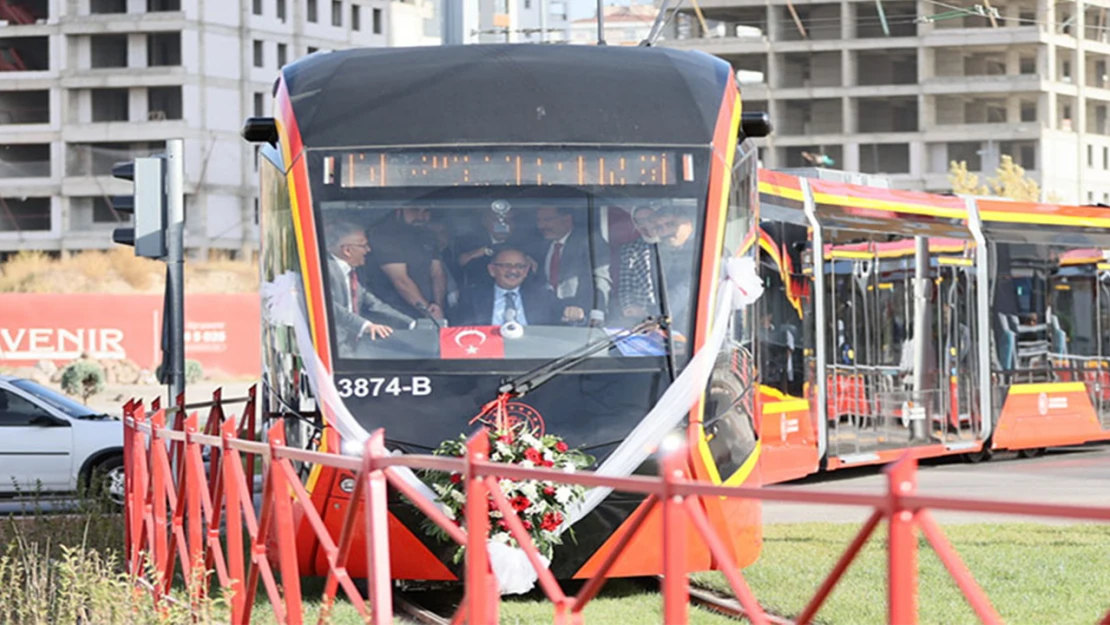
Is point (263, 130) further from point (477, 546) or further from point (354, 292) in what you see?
point (477, 546)

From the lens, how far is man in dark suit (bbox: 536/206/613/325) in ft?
38.8

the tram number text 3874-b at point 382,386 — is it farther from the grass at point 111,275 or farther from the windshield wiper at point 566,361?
the grass at point 111,275

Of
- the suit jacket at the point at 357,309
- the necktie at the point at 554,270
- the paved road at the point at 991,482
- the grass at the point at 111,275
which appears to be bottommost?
the paved road at the point at 991,482

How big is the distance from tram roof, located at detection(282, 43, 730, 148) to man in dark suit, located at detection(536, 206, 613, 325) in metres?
0.53

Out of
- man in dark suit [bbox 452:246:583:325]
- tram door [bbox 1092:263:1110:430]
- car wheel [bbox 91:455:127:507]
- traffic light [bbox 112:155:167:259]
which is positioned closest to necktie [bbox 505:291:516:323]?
man in dark suit [bbox 452:246:583:325]

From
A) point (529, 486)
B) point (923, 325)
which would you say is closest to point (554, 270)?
point (529, 486)

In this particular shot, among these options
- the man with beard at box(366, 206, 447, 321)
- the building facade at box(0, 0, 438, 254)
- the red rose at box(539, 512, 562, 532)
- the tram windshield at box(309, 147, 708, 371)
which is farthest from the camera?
the building facade at box(0, 0, 438, 254)

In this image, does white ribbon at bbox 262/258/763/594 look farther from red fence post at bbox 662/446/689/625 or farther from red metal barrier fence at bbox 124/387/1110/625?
red fence post at bbox 662/446/689/625

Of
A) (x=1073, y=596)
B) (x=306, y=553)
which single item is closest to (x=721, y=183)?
(x=1073, y=596)

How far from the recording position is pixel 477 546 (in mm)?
6168

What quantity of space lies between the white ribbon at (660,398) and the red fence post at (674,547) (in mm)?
4638

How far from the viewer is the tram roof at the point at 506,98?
12.1m

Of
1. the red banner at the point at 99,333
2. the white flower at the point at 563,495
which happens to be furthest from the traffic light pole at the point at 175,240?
the red banner at the point at 99,333

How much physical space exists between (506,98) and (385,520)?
5.77 m
